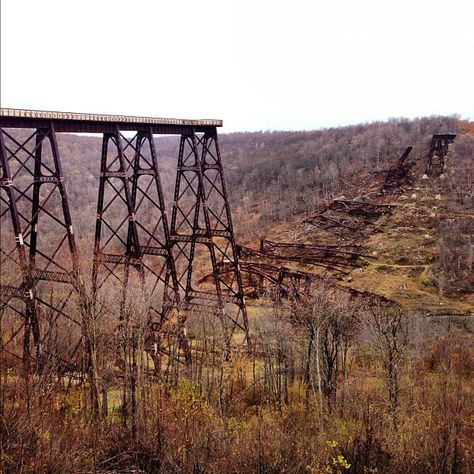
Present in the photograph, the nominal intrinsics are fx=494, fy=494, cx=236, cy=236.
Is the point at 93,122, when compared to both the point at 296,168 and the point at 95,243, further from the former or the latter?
the point at 296,168

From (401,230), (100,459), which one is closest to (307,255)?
(401,230)

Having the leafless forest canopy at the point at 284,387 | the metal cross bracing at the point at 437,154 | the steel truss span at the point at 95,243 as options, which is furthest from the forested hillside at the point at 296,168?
the steel truss span at the point at 95,243

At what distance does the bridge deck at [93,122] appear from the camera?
37.3 ft

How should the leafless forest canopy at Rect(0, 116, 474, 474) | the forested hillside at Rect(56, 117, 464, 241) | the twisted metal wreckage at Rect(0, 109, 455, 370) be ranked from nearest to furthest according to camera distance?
the leafless forest canopy at Rect(0, 116, 474, 474), the twisted metal wreckage at Rect(0, 109, 455, 370), the forested hillside at Rect(56, 117, 464, 241)

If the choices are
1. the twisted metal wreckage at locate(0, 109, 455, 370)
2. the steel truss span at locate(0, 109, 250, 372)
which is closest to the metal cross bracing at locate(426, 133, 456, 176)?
the twisted metal wreckage at locate(0, 109, 455, 370)

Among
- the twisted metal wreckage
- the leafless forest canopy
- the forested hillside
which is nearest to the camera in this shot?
the leafless forest canopy

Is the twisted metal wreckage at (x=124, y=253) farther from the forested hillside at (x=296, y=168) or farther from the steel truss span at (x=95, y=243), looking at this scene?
the forested hillside at (x=296, y=168)

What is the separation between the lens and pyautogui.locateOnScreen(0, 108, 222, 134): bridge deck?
37.3 ft

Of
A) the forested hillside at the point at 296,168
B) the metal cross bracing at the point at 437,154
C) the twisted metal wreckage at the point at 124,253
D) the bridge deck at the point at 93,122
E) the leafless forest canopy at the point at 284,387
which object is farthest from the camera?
the forested hillside at the point at 296,168

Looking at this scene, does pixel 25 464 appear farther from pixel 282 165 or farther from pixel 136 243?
pixel 282 165

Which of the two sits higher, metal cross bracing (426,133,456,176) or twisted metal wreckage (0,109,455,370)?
metal cross bracing (426,133,456,176)

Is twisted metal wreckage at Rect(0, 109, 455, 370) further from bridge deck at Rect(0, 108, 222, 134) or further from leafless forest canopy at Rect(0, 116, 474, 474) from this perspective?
leafless forest canopy at Rect(0, 116, 474, 474)

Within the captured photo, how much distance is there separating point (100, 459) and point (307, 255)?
77.3 feet

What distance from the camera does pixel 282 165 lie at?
55.8m
